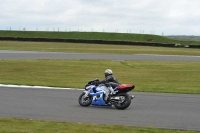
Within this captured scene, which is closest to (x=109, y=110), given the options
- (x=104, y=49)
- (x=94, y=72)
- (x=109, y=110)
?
(x=109, y=110)

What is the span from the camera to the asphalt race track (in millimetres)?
11844

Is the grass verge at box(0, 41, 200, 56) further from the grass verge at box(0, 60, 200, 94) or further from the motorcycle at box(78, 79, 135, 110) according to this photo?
the motorcycle at box(78, 79, 135, 110)

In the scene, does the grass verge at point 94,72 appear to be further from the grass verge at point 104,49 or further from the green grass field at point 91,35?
the green grass field at point 91,35

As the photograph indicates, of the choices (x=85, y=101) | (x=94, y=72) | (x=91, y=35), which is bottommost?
(x=94, y=72)

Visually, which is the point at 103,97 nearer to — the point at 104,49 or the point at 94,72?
the point at 94,72

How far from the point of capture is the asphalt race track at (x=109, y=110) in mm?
11844

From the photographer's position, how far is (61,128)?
10594 mm

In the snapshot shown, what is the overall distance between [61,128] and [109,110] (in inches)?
140

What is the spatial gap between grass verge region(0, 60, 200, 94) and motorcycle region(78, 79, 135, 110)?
621cm

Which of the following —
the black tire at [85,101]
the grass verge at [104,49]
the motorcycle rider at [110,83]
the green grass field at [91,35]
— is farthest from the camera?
the green grass field at [91,35]

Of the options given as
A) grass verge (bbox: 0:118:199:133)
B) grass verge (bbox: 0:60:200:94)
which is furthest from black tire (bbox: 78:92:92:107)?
grass verge (bbox: 0:60:200:94)

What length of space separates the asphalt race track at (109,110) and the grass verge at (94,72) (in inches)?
169

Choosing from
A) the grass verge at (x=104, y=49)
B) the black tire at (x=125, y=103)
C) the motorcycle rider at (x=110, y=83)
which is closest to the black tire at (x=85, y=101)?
the motorcycle rider at (x=110, y=83)

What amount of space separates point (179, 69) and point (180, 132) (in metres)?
22.9
